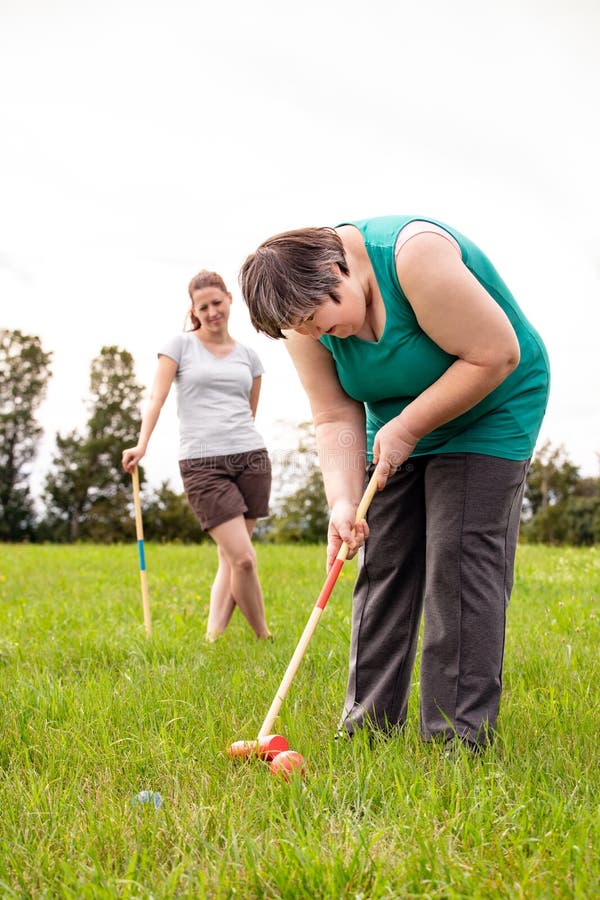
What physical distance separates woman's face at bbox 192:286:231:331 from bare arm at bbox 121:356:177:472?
0.94ft

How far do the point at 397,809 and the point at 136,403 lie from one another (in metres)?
27.2

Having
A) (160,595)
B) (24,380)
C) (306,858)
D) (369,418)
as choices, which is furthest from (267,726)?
(24,380)

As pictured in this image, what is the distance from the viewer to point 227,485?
186 inches

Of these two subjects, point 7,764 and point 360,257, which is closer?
point 360,257

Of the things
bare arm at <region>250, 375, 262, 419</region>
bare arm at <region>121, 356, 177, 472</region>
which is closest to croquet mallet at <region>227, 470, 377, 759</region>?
bare arm at <region>121, 356, 177, 472</region>

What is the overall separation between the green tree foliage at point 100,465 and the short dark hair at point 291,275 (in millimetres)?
23080

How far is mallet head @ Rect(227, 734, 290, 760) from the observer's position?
2535 mm

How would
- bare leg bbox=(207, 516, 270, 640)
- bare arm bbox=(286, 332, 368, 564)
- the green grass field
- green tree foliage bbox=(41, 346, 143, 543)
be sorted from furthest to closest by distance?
green tree foliage bbox=(41, 346, 143, 543), bare leg bbox=(207, 516, 270, 640), bare arm bbox=(286, 332, 368, 564), the green grass field

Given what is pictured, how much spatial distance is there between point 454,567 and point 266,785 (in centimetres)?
80

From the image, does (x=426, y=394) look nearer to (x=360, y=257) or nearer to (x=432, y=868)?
(x=360, y=257)

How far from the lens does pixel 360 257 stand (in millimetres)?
2432

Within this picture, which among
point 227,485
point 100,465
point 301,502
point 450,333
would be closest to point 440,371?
point 450,333

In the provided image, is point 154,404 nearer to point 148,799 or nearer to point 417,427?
point 417,427

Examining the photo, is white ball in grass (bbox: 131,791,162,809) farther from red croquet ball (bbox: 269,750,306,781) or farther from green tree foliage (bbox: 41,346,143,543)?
green tree foliage (bbox: 41,346,143,543)
